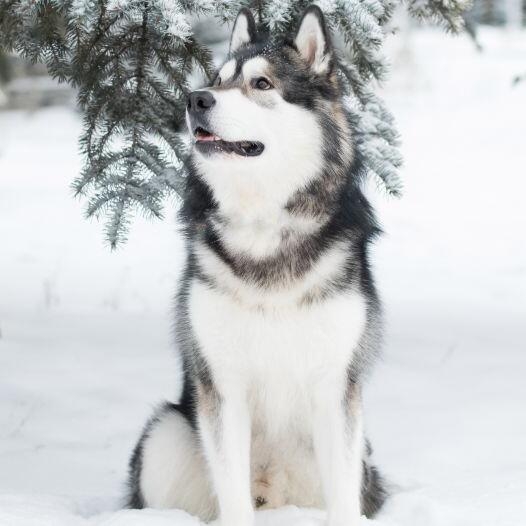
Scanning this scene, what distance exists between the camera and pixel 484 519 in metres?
3.17

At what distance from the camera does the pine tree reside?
3541 mm

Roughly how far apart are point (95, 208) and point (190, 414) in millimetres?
876

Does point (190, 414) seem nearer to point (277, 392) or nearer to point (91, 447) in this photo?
point (277, 392)

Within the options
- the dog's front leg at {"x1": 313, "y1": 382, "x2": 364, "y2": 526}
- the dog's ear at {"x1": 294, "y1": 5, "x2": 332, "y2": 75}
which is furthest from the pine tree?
the dog's front leg at {"x1": 313, "y1": 382, "x2": 364, "y2": 526}

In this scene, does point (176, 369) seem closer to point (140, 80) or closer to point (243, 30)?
point (140, 80)

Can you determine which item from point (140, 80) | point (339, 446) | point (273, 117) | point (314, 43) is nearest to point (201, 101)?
point (273, 117)

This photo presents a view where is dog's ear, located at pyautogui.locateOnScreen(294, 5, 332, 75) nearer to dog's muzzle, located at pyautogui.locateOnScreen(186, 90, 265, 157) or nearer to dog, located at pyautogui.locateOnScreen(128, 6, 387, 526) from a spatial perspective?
dog, located at pyautogui.locateOnScreen(128, 6, 387, 526)

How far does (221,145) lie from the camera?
286 centimetres

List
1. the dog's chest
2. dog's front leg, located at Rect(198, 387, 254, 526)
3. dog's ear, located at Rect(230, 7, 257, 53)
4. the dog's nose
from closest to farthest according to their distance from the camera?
the dog's nose
the dog's chest
dog's front leg, located at Rect(198, 387, 254, 526)
dog's ear, located at Rect(230, 7, 257, 53)

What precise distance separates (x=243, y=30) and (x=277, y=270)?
2.76 ft

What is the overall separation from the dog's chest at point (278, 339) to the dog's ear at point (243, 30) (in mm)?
882

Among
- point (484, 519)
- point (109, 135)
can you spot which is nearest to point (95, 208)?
point (109, 135)

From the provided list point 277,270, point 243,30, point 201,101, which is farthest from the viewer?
point 243,30

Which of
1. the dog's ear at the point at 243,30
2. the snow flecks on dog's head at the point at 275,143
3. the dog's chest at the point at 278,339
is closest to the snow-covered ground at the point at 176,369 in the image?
the dog's chest at the point at 278,339
